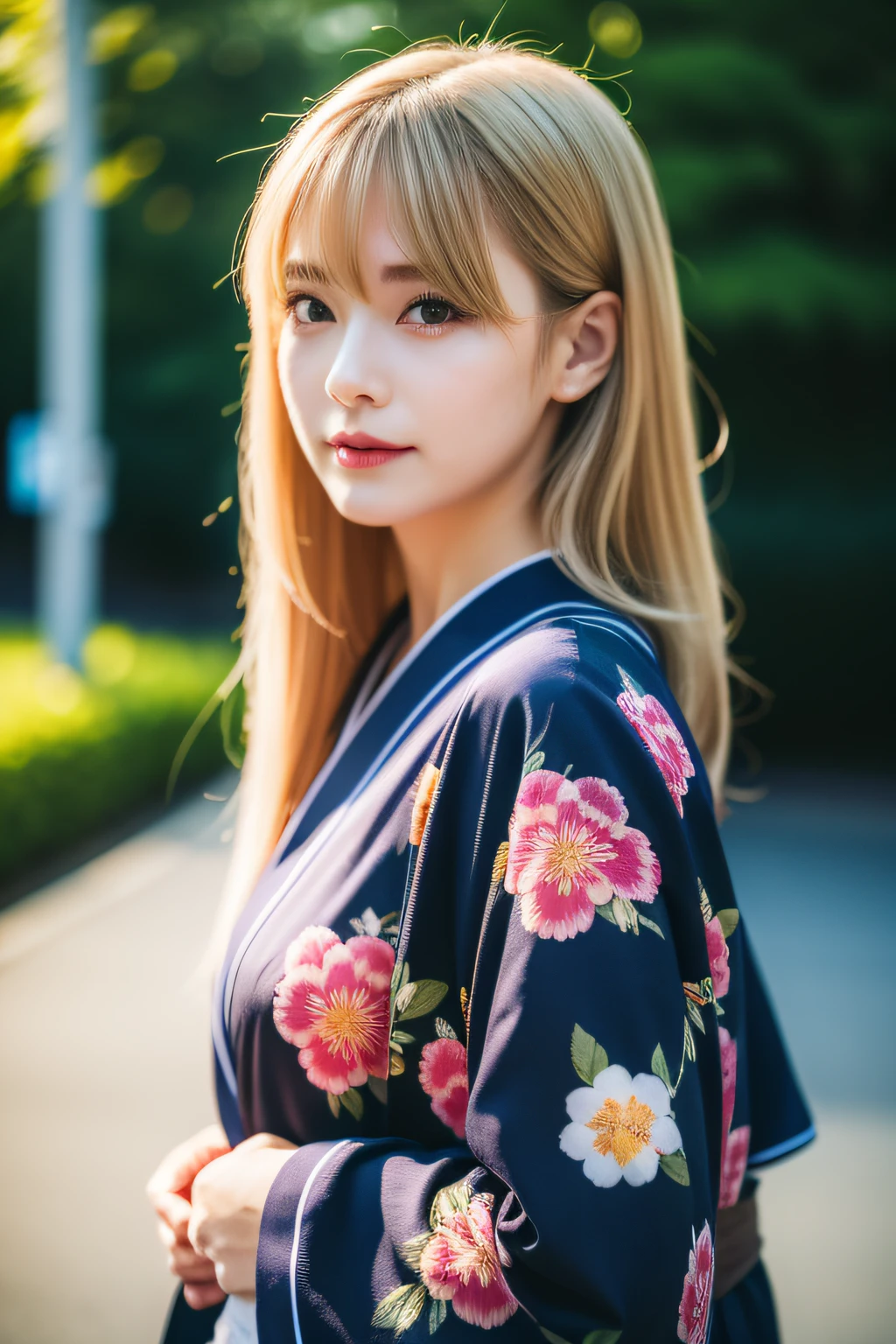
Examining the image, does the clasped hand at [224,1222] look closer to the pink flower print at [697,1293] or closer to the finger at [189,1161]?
the finger at [189,1161]

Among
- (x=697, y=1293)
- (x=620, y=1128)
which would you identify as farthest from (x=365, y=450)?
(x=697, y=1293)

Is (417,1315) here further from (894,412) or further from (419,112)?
(894,412)

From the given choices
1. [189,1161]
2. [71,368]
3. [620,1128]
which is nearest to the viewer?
[620,1128]

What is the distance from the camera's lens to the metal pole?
668 cm

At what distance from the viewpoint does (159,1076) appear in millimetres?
3664

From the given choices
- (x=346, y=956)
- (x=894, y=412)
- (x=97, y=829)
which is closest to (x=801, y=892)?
(x=97, y=829)

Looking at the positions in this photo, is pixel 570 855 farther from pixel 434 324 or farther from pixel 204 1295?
pixel 204 1295

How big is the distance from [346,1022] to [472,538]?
20.1 inches

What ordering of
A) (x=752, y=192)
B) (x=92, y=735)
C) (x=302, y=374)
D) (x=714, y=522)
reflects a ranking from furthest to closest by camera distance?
(x=714, y=522), (x=752, y=192), (x=92, y=735), (x=302, y=374)

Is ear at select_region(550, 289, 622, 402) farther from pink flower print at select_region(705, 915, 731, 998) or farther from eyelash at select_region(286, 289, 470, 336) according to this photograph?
pink flower print at select_region(705, 915, 731, 998)

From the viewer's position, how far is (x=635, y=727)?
0.99 meters

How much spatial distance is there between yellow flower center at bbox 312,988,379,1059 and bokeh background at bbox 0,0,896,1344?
3.65 ft

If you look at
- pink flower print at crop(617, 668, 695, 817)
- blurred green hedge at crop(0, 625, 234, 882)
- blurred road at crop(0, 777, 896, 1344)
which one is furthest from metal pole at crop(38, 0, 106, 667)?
pink flower print at crop(617, 668, 695, 817)

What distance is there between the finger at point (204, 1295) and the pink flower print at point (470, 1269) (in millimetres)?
401
